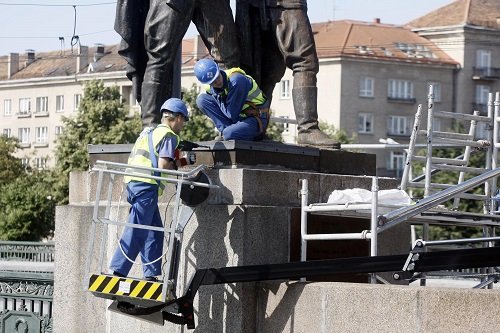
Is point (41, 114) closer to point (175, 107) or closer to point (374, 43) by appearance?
point (374, 43)

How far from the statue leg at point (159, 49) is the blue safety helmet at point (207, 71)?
1180 millimetres

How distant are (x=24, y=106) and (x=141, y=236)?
373ft

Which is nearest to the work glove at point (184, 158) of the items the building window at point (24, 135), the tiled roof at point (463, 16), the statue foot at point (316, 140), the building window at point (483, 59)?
the statue foot at point (316, 140)

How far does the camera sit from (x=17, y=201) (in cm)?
6481

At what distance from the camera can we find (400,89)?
348 feet

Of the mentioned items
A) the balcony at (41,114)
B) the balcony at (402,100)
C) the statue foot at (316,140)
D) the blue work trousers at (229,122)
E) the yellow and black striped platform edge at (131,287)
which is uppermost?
the balcony at (402,100)

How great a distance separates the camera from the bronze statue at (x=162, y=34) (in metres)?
13.4

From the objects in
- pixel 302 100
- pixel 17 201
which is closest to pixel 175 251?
pixel 302 100

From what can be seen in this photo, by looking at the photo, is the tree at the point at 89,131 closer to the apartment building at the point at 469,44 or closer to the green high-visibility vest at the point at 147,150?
the apartment building at the point at 469,44

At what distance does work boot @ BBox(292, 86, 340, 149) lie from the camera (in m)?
13.5

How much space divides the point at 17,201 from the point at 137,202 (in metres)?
53.8

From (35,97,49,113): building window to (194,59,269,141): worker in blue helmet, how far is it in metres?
109

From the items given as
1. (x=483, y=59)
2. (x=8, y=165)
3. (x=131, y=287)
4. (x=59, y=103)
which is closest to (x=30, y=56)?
(x=59, y=103)

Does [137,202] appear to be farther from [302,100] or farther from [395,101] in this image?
[395,101]
